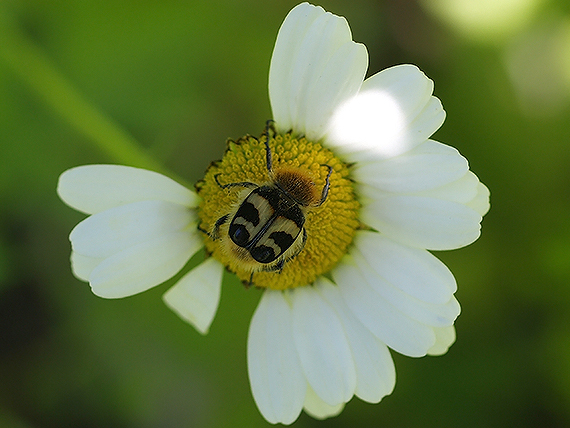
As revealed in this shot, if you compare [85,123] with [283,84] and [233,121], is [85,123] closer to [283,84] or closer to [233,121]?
[283,84]

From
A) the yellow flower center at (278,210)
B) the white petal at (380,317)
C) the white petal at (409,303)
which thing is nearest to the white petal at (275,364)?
the yellow flower center at (278,210)

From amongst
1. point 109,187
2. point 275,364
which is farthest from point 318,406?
point 109,187

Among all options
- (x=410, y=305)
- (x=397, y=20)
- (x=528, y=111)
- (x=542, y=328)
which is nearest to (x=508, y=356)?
(x=542, y=328)

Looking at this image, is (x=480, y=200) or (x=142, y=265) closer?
(x=142, y=265)

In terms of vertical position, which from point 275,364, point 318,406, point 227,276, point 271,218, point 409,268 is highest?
point 409,268

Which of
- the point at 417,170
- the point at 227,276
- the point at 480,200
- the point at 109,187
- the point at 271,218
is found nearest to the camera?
the point at 271,218

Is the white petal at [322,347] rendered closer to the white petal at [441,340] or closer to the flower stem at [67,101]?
the white petal at [441,340]

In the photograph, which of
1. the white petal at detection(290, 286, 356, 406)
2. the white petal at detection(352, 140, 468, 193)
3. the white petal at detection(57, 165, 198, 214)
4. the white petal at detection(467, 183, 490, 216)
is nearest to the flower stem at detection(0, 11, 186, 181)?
the white petal at detection(57, 165, 198, 214)

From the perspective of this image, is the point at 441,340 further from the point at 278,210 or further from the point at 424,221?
the point at 278,210
